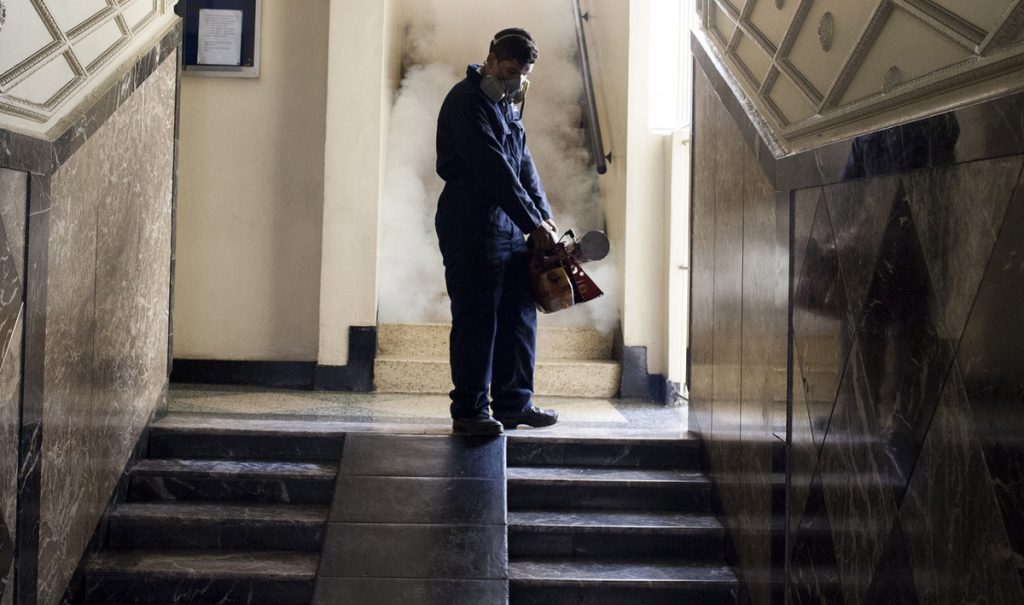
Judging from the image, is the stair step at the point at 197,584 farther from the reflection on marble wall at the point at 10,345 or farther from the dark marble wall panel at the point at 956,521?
A: the dark marble wall panel at the point at 956,521

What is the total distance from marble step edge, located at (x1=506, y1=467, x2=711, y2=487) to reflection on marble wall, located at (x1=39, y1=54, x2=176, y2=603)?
55.2 inches

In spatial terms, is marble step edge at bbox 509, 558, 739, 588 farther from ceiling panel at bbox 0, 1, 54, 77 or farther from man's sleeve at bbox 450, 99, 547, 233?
ceiling panel at bbox 0, 1, 54, 77

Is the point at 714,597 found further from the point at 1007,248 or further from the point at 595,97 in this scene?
the point at 595,97

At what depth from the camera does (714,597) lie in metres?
3.22

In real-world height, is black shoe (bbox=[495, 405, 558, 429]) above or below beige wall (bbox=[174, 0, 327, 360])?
below

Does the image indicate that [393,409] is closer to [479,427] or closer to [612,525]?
[479,427]

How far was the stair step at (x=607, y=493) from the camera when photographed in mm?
3623

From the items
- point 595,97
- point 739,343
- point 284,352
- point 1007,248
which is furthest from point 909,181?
point 595,97

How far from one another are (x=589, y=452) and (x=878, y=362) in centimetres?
186

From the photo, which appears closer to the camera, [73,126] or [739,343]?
[73,126]

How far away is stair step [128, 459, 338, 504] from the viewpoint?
3602 mm

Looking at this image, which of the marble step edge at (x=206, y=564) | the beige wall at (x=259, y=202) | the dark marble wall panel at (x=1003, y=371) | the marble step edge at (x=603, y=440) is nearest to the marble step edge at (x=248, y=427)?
the marble step edge at (x=206, y=564)

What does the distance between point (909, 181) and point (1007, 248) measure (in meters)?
0.41

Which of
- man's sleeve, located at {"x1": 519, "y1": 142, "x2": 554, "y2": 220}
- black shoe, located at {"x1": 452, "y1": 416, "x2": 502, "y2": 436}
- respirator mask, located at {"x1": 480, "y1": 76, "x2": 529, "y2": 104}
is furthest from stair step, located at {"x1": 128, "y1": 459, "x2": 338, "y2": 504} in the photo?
respirator mask, located at {"x1": 480, "y1": 76, "x2": 529, "y2": 104}
